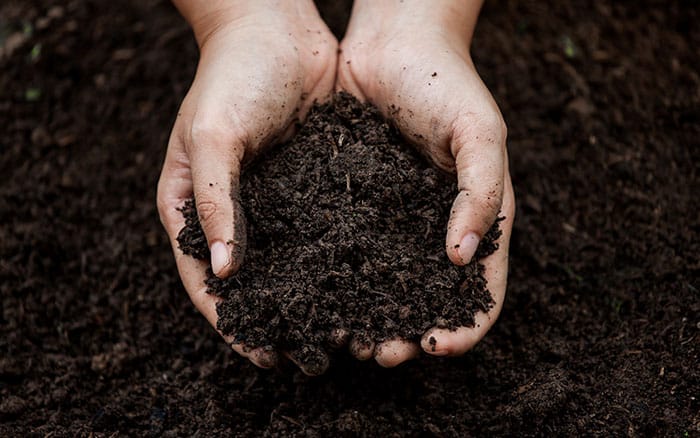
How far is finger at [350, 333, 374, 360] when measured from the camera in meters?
2.33

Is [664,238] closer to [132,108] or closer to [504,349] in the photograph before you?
[504,349]

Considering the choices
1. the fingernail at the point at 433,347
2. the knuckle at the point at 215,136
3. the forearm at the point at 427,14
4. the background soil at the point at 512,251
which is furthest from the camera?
the forearm at the point at 427,14

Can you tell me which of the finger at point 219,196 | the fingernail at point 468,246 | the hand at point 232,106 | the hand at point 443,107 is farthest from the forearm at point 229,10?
the fingernail at point 468,246

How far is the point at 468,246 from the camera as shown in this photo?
2.38 metres

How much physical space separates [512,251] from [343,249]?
1133mm

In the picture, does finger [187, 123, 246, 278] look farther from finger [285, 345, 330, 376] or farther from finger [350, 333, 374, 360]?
finger [350, 333, 374, 360]

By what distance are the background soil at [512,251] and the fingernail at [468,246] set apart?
0.58m

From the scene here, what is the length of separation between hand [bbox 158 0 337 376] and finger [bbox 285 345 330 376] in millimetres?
104

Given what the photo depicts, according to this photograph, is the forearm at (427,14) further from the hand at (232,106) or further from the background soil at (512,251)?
the background soil at (512,251)

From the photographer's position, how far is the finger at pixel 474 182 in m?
2.39

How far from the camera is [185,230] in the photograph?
8.47ft

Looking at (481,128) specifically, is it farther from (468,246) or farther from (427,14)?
(427,14)

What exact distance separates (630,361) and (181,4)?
2.49 metres

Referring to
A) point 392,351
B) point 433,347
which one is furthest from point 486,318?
point 392,351
